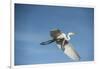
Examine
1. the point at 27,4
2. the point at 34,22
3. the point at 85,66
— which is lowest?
the point at 85,66

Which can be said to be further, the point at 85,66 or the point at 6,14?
the point at 85,66

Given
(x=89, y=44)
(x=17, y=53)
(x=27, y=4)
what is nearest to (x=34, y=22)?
(x=27, y=4)

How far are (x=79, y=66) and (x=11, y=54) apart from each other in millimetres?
641

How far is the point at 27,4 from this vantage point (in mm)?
1584

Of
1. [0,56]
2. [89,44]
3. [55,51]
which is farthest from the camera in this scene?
[89,44]

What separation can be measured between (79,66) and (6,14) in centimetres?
81

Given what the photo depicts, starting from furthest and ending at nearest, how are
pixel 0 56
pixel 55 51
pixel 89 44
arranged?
pixel 89 44
pixel 55 51
pixel 0 56

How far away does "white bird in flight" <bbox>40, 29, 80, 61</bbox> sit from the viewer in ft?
5.44

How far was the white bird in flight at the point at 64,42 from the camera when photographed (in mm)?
1658

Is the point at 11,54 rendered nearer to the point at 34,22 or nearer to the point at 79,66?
the point at 34,22

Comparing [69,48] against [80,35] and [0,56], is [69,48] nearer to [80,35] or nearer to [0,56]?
[80,35]

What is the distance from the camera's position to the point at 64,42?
169 centimetres
